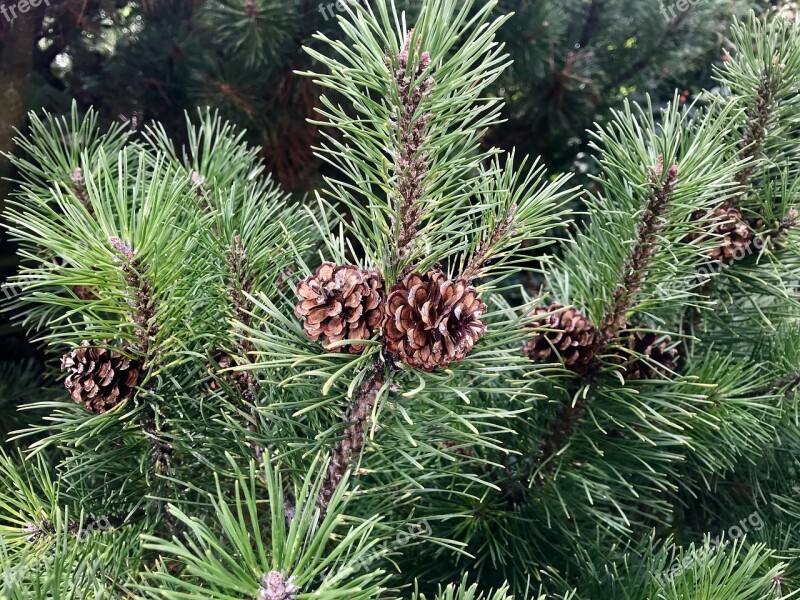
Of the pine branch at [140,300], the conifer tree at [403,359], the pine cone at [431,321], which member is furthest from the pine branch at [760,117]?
the pine branch at [140,300]

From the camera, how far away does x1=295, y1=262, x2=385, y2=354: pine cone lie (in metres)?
0.29

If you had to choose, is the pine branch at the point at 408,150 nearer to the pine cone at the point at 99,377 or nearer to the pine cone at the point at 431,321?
the pine cone at the point at 431,321

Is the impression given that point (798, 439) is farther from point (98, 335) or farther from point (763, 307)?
point (98, 335)

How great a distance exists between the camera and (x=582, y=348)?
412 mm

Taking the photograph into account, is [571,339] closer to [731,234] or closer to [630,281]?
[630,281]

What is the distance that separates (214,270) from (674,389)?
33 cm

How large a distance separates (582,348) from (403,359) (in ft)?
0.54

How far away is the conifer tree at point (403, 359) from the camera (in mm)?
283

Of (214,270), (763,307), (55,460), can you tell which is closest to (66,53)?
(55,460)

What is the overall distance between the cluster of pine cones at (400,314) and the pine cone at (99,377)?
119 millimetres

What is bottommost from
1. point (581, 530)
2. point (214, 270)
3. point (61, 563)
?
point (581, 530)

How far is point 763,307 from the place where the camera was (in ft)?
1.77

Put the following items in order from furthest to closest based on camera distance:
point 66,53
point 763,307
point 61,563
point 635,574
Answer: point 66,53 < point 763,307 < point 635,574 < point 61,563

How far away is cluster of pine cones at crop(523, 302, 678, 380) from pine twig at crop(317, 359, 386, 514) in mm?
131
